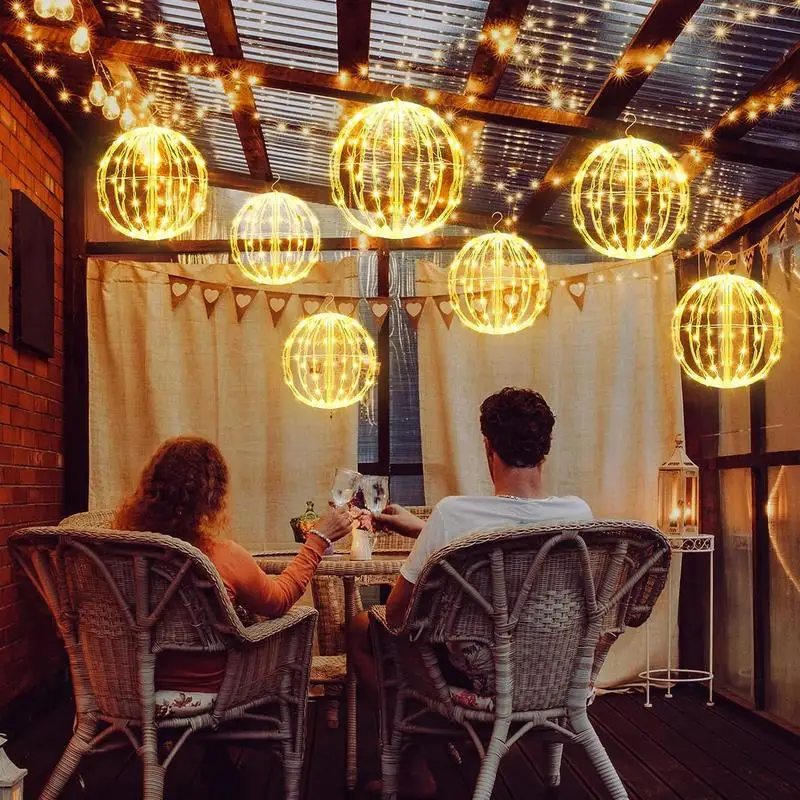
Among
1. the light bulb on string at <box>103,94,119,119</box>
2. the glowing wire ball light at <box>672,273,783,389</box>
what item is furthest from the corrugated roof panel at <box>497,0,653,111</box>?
the light bulb on string at <box>103,94,119,119</box>

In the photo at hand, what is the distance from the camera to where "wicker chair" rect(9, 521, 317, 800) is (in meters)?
2.25

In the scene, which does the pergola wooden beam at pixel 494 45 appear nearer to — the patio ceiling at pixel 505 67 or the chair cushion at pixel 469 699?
the patio ceiling at pixel 505 67

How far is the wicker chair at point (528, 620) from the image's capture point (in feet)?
7.23

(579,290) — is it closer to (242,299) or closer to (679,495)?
(679,495)

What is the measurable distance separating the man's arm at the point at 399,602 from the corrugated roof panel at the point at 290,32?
2.07m

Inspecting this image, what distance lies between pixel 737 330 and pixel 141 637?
119 inches

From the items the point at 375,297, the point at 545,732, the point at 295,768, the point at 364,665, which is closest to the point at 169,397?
the point at 375,297

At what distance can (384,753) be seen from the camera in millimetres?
2523

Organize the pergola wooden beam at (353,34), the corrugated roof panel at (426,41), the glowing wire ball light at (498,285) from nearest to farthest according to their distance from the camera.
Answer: the pergola wooden beam at (353,34)
the corrugated roof panel at (426,41)
the glowing wire ball light at (498,285)

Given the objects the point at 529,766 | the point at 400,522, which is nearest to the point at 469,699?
the point at 400,522

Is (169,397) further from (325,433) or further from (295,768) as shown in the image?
(295,768)

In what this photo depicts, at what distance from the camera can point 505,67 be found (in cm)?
332

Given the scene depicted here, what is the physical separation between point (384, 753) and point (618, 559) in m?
0.83

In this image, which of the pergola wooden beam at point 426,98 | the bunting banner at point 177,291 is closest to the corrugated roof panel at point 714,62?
the pergola wooden beam at point 426,98
